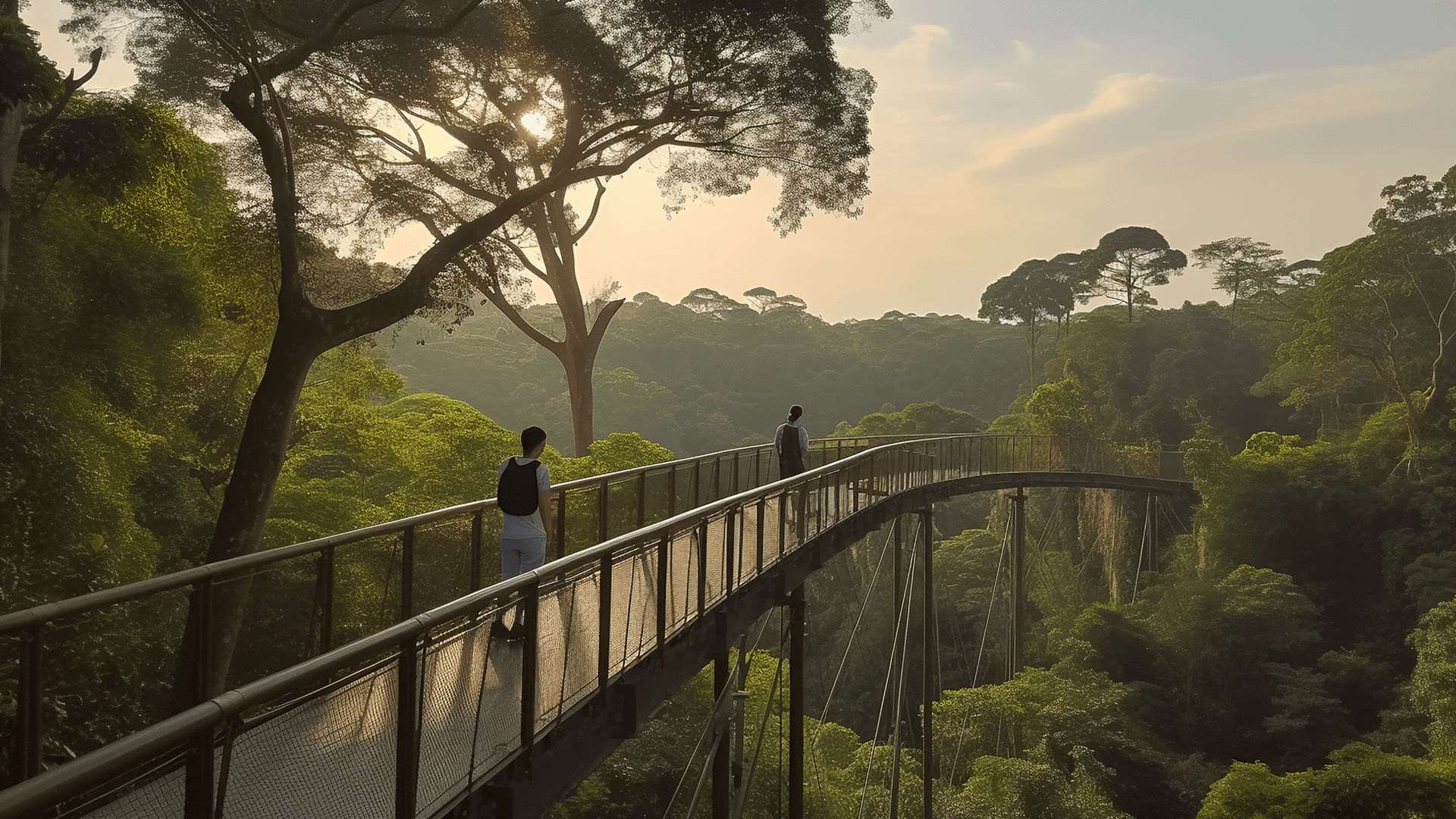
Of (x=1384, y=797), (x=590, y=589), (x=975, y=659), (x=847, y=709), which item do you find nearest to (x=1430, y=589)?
(x=1384, y=797)

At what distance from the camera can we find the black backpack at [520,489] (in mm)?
5410

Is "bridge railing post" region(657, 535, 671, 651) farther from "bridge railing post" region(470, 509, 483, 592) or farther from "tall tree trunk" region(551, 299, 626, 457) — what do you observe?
"tall tree trunk" region(551, 299, 626, 457)

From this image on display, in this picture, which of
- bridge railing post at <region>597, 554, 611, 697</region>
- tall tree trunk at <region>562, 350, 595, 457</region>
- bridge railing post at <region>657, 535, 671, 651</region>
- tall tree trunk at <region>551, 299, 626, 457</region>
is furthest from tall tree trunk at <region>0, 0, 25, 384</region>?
tall tree trunk at <region>562, 350, 595, 457</region>

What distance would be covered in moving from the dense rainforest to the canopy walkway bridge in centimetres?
119

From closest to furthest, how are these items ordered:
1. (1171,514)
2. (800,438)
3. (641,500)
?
(641,500) < (800,438) < (1171,514)

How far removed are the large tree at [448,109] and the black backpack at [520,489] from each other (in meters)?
4.38

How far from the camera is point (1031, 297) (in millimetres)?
59469

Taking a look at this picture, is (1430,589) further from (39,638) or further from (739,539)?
(39,638)

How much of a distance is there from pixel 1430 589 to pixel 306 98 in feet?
96.4

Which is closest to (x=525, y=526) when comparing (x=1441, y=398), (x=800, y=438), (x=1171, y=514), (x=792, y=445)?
(x=800, y=438)

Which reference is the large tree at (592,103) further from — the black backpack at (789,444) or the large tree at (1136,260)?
the large tree at (1136,260)

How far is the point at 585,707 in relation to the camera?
470 cm

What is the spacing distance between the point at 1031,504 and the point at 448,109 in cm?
3823

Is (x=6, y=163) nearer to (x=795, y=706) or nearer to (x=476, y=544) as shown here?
(x=476, y=544)
